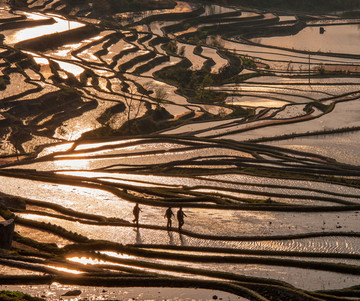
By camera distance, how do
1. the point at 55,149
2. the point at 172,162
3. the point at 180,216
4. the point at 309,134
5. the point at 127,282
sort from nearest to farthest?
the point at 127,282
the point at 180,216
the point at 172,162
the point at 55,149
the point at 309,134

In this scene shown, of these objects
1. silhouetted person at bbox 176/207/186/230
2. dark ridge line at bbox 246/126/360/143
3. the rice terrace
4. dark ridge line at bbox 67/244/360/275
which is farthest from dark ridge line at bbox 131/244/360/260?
dark ridge line at bbox 246/126/360/143

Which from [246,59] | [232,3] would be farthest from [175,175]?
[232,3]

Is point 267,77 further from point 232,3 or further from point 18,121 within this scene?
point 232,3

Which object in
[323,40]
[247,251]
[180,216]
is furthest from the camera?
[323,40]

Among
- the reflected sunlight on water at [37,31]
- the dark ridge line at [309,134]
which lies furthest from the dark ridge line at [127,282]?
the reflected sunlight on water at [37,31]

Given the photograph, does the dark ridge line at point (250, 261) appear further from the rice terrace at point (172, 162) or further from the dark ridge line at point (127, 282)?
the dark ridge line at point (127, 282)

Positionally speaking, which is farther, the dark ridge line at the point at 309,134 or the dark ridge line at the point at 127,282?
the dark ridge line at the point at 309,134

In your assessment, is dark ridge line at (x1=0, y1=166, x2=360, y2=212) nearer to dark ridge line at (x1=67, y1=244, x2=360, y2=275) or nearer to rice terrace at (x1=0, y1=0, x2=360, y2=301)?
rice terrace at (x1=0, y1=0, x2=360, y2=301)

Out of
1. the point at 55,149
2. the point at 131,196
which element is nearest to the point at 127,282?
the point at 131,196

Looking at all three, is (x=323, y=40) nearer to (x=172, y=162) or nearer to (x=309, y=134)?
(x=309, y=134)
